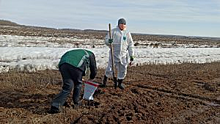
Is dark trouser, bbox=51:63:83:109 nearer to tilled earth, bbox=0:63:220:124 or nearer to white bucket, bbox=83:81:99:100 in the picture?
tilled earth, bbox=0:63:220:124

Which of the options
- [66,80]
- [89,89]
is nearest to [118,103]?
[89,89]

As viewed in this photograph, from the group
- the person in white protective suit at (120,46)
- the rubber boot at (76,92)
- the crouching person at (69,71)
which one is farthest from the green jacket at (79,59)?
the person in white protective suit at (120,46)

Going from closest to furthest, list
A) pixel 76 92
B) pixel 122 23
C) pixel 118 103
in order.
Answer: pixel 76 92 → pixel 118 103 → pixel 122 23

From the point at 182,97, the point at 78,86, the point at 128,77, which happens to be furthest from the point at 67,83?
the point at 128,77

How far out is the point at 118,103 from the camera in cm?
608

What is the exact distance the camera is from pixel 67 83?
16.6 feet

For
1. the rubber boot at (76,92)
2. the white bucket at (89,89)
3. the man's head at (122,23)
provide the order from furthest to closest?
1. the man's head at (122,23)
2. the white bucket at (89,89)
3. the rubber boot at (76,92)

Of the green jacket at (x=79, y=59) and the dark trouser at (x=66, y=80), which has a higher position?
the green jacket at (x=79, y=59)

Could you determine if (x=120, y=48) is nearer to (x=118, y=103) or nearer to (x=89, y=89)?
(x=118, y=103)

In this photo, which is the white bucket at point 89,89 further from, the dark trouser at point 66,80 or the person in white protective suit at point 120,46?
the person in white protective suit at point 120,46

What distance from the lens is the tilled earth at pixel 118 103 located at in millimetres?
4973

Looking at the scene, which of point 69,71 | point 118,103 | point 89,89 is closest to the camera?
point 69,71

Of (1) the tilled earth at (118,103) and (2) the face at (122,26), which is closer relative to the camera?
(1) the tilled earth at (118,103)

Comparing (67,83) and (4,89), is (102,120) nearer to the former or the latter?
(67,83)
